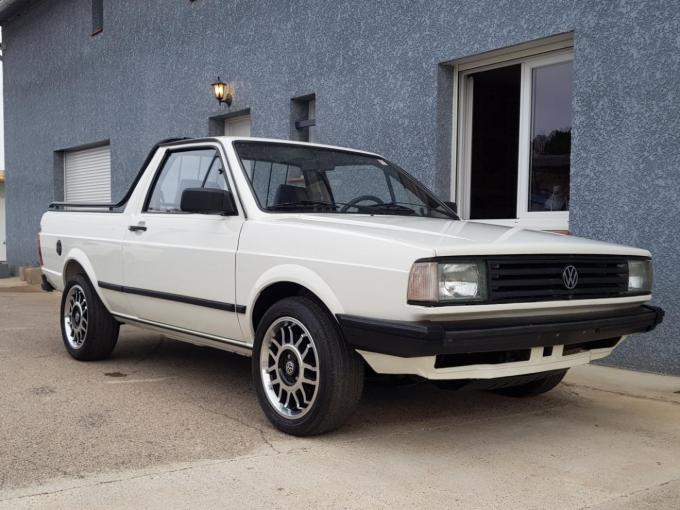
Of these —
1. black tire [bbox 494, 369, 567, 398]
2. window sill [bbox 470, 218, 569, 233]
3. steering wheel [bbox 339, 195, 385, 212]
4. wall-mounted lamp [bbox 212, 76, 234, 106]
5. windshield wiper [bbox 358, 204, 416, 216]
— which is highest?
wall-mounted lamp [bbox 212, 76, 234, 106]

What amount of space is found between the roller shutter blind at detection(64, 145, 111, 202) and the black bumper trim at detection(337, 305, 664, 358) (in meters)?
11.3

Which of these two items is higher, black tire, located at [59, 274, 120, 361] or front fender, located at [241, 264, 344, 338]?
front fender, located at [241, 264, 344, 338]

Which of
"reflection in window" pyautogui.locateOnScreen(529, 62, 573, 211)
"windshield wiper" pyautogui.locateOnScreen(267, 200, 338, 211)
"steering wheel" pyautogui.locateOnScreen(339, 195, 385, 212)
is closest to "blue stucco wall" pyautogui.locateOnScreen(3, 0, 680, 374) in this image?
"reflection in window" pyautogui.locateOnScreen(529, 62, 573, 211)

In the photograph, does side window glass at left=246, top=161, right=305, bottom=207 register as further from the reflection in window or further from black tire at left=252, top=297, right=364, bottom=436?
the reflection in window

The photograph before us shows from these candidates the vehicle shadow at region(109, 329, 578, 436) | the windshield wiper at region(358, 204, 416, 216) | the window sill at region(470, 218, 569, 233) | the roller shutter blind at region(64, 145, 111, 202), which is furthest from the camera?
the roller shutter blind at region(64, 145, 111, 202)

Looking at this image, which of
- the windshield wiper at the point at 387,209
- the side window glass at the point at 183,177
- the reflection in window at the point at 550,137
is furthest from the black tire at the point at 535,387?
the reflection in window at the point at 550,137

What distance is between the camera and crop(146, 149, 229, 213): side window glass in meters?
4.70

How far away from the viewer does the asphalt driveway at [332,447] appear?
3.05m

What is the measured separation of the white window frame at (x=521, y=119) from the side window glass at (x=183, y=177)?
128 inches

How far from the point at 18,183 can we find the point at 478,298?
1574 centimetres

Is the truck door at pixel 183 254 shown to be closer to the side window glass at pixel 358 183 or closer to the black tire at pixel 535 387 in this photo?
the side window glass at pixel 358 183

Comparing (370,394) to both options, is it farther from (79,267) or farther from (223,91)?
(223,91)

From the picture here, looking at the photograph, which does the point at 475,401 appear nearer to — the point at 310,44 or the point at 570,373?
the point at 570,373

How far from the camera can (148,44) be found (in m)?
12.3
